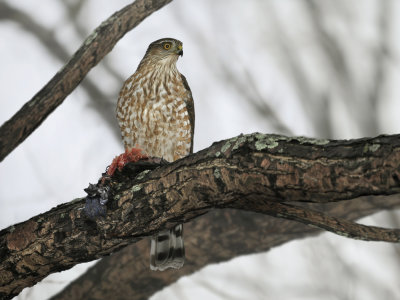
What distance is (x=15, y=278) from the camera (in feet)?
8.43

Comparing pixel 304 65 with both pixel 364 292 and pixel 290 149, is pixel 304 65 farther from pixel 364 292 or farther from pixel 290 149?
pixel 290 149

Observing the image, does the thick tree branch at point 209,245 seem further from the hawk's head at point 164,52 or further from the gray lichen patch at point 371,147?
the gray lichen patch at point 371,147

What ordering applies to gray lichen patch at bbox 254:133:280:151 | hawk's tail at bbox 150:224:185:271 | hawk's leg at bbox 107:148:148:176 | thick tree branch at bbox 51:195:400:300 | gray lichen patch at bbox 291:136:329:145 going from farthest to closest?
thick tree branch at bbox 51:195:400:300 → hawk's tail at bbox 150:224:185:271 → hawk's leg at bbox 107:148:148:176 → gray lichen patch at bbox 254:133:280:151 → gray lichen patch at bbox 291:136:329:145

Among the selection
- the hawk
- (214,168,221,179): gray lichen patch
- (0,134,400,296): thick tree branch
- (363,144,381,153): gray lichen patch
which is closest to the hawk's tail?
the hawk

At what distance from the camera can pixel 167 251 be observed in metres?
3.23

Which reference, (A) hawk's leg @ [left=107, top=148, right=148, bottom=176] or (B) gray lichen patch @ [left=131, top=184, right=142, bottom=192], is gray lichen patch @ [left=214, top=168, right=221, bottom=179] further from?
(A) hawk's leg @ [left=107, top=148, right=148, bottom=176]

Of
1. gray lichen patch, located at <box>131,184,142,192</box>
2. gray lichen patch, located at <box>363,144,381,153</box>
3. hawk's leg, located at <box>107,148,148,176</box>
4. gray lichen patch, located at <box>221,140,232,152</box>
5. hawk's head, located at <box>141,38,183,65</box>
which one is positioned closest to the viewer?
gray lichen patch, located at <box>363,144,381,153</box>

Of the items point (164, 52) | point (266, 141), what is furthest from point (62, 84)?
point (266, 141)

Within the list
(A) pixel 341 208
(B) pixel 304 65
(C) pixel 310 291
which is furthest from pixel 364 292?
(B) pixel 304 65

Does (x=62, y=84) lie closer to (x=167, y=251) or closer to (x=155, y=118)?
(x=155, y=118)

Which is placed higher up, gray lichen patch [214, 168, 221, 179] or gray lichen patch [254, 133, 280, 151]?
gray lichen patch [254, 133, 280, 151]

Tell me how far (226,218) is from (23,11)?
110 inches

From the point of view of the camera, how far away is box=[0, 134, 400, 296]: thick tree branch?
1656 mm

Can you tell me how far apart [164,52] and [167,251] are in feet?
3.98
